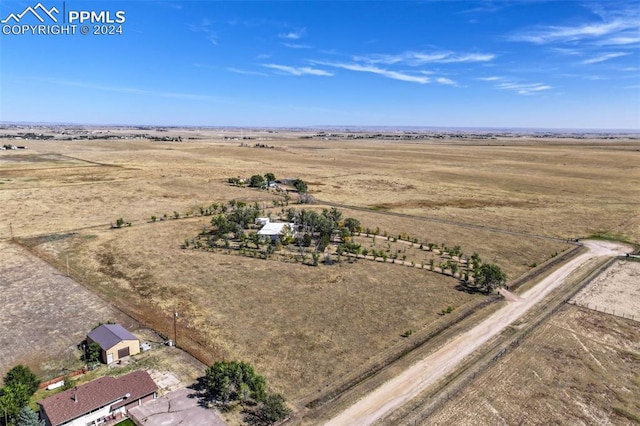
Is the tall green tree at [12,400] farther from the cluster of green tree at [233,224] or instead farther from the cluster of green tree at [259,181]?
the cluster of green tree at [259,181]

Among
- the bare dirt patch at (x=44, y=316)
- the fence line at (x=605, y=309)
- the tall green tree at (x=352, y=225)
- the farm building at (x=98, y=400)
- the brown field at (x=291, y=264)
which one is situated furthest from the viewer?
the tall green tree at (x=352, y=225)

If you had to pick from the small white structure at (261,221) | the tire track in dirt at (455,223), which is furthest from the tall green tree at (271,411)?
the tire track in dirt at (455,223)

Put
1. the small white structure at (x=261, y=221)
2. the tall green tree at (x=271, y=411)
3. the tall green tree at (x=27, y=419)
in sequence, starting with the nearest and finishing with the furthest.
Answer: the tall green tree at (x=27, y=419), the tall green tree at (x=271, y=411), the small white structure at (x=261, y=221)

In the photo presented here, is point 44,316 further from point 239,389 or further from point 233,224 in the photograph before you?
point 233,224

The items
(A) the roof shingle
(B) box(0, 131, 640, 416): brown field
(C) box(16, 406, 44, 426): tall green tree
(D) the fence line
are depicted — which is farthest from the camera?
(D) the fence line

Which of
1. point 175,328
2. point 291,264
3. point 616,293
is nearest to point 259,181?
point 291,264

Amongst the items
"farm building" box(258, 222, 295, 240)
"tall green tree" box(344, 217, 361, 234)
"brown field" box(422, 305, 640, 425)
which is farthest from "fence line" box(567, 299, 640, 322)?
"farm building" box(258, 222, 295, 240)

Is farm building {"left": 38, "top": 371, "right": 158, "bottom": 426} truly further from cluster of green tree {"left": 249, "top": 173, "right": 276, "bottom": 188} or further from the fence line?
cluster of green tree {"left": 249, "top": 173, "right": 276, "bottom": 188}
